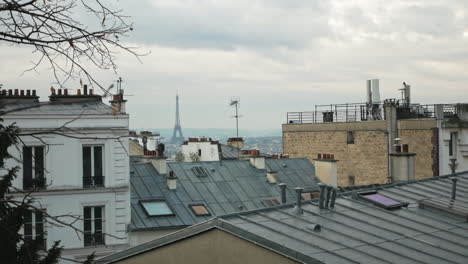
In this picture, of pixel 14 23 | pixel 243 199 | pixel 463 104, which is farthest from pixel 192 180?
pixel 14 23

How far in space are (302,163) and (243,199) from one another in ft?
25.2

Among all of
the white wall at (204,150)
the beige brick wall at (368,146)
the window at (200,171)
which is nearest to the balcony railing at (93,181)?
the window at (200,171)

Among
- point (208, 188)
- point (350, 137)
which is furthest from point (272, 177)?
point (350, 137)

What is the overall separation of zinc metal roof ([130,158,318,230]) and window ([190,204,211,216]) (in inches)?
7.5

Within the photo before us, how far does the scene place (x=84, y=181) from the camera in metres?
33.9

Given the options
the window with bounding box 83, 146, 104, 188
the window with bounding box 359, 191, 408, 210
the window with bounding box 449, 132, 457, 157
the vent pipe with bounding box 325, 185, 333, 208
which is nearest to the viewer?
the vent pipe with bounding box 325, 185, 333, 208

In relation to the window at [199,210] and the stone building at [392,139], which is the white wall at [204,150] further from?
the window at [199,210]

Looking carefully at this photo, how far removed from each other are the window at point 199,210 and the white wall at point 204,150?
17.9m

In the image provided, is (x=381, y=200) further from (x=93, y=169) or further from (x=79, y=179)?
(x=93, y=169)

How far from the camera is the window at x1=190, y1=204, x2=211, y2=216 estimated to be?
37.1 metres

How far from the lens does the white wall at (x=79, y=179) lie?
32875 millimetres

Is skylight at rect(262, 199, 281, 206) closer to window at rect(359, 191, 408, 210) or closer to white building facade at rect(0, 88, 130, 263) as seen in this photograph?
white building facade at rect(0, 88, 130, 263)

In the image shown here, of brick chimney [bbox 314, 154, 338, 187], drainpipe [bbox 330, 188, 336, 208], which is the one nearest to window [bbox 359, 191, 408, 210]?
drainpipe [bbox 330, 188, 336, 208]

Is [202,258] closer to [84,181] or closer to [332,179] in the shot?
[84,181]
